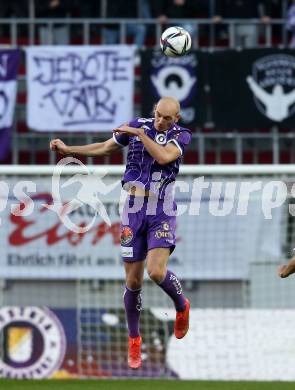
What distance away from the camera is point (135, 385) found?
35.8 feet

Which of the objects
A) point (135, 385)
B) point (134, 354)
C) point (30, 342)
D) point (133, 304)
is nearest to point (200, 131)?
point (30, 342)

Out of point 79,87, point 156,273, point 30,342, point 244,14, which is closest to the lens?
point 156,273

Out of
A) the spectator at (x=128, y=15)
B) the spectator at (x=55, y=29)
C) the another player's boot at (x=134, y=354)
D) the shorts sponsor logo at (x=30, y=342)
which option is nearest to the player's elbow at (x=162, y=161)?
the another player's boot at (x=134, y=354)

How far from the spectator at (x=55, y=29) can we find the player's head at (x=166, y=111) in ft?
26.7

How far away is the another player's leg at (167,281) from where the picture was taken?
31.3 feet

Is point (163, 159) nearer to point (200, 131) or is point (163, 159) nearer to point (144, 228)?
point (144, 228)

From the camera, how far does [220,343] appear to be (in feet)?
39.9

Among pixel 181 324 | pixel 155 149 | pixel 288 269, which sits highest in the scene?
pixel 155 149

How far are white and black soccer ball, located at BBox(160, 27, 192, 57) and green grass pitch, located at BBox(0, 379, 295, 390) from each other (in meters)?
3.02

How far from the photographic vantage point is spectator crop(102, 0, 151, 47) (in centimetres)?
1725

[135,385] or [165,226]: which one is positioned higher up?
[165,226]

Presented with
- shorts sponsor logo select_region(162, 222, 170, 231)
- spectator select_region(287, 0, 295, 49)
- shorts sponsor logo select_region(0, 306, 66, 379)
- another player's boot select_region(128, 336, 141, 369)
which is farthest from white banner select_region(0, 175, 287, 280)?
spectator select_region(287, 0, 295, 49)

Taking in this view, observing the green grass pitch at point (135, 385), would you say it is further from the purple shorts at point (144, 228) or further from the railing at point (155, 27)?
the railing at point (155, 27)

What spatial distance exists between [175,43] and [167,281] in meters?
2.03
